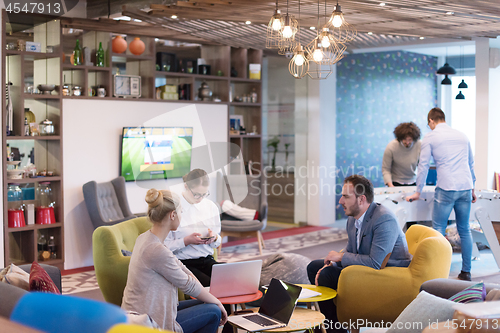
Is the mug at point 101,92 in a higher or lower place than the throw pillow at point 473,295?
higher

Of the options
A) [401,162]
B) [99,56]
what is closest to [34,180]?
[99,56]

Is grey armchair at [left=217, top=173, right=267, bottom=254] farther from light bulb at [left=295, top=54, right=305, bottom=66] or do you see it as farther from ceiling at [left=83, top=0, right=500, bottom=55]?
light bulb at [left=295, top=54, right=305, bottom=66]

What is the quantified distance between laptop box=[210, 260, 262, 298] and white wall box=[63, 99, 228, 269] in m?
3.53

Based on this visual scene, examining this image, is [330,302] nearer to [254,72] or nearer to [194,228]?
[194,228]

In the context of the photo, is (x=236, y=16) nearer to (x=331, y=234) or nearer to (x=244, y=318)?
(x=244, y=318)

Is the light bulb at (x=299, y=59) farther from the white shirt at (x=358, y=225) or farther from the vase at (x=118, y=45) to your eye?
the vase at (x=118, y=45)

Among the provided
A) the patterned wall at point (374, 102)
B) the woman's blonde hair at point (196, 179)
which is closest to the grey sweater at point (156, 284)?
the woman's blonde hair at point (196, 179)

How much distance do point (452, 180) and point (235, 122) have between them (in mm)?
3766

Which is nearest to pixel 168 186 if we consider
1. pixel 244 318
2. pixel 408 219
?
pixel 408 219

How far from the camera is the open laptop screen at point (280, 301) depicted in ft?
10.1

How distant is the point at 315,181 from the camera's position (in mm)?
9430

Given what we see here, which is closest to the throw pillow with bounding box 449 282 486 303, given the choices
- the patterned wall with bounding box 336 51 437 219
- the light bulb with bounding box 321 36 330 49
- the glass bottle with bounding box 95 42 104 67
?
the light bulb with bounding box 321 36 330 49

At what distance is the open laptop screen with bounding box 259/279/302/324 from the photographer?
10.1 ft

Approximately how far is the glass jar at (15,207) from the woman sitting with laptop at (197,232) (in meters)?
2.58
